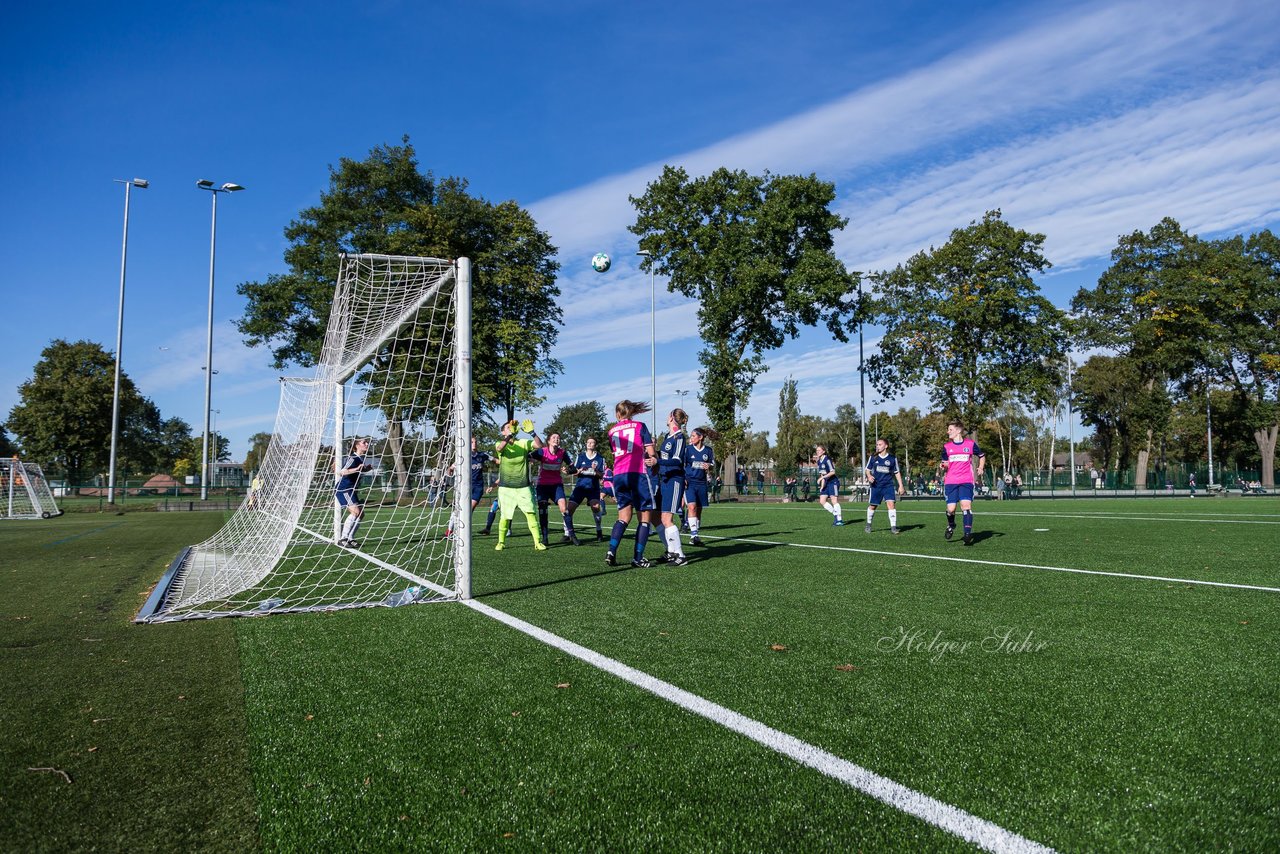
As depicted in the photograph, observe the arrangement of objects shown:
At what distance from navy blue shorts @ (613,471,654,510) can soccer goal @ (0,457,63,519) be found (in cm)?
2760

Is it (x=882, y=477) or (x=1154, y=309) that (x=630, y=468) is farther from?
(x=1154, y=309)

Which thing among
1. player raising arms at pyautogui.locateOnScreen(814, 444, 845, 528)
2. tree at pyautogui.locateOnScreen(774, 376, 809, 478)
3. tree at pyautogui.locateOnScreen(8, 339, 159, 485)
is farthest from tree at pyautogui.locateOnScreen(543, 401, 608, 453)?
player raising arms at pyautogui.locateOnScreen(814, 444, 845, 528)

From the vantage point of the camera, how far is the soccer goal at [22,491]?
27.5 m

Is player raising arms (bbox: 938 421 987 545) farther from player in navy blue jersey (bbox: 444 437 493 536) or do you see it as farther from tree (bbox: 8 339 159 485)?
tree (bbox: 8 339 159 485)

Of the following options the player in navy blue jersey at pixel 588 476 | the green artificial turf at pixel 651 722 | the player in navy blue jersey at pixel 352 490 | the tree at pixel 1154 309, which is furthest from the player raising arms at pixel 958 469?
the tree at pixel 1154 309

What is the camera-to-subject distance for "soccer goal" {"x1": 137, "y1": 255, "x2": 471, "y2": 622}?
24.4 ft

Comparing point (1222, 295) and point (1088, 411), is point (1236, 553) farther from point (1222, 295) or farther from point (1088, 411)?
point (1088, 411)

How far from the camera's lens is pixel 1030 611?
5914 mm

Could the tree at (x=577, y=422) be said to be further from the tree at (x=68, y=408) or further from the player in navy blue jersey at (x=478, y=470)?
the player in navy blue jersey at (x=478, y=470)

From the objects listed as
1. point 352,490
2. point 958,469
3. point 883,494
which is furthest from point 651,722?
point 883,494

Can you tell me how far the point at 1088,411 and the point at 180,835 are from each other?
6478 cm

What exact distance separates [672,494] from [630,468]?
179 cm

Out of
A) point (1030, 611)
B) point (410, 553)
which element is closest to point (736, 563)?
point (1030, 611)

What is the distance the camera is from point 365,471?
1155 centimetres
